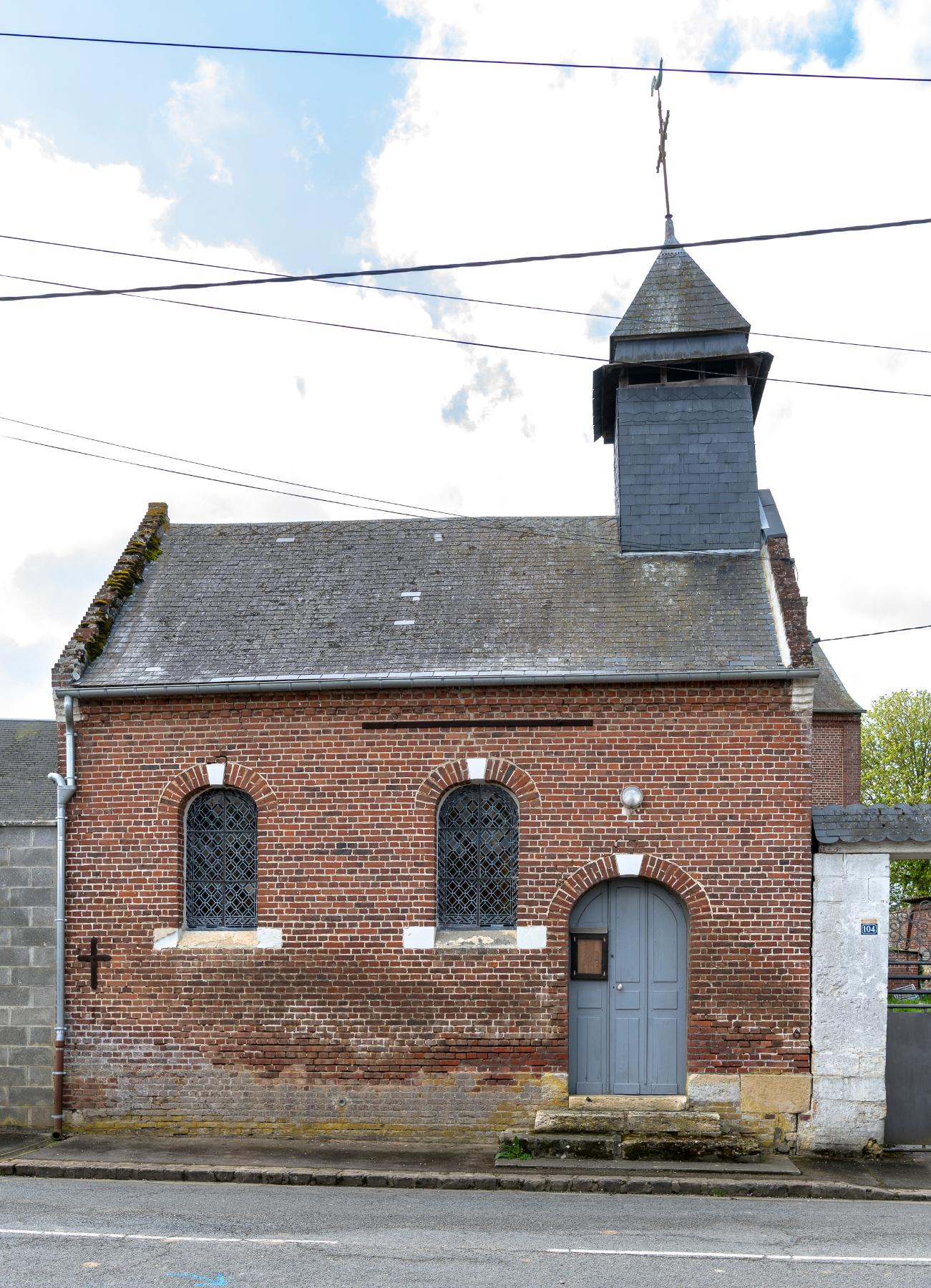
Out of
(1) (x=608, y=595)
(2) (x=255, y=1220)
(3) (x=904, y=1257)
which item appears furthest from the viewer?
(1) (x=608, y=595)

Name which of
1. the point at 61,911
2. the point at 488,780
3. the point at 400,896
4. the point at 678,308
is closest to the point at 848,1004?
the point at 488,780

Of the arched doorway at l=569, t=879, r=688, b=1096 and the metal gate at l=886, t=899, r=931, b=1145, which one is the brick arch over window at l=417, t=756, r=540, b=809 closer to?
the arched doorway at l=569, t=879, r=688, b=1096

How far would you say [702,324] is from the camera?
14.5 metres

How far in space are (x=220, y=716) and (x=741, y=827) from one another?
5633mm

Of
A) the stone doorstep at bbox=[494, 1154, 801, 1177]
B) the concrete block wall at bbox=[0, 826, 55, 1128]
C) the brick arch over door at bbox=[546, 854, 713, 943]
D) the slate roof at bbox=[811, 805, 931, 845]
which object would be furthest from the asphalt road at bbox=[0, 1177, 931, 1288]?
the slate roof at bbox=[811, 805, 931, 845]

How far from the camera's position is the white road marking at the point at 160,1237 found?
790 centimetres

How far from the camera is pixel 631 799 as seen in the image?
446 inches

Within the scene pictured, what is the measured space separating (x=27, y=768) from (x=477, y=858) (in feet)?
54.8

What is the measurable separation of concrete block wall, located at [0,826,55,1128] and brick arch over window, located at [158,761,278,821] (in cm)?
131

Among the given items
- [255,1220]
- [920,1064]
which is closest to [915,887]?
[920,1064]

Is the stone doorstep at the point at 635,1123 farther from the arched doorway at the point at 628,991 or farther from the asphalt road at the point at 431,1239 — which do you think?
the asphalt road at the point at 431,1239

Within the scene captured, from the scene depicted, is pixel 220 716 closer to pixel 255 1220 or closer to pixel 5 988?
pixel 5 988

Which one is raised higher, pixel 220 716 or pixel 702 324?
pixel 702 324

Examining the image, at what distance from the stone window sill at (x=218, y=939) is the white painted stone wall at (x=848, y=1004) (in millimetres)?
5589
